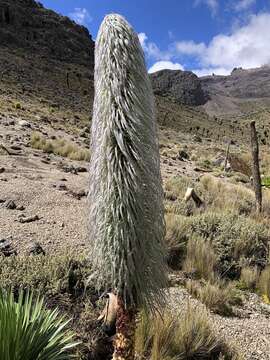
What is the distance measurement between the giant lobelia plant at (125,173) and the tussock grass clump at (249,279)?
10.8 ft

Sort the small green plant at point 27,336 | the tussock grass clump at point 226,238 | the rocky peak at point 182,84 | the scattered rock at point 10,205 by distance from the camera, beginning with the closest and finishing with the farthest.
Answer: the small green plant at point 27,336 → the tussock grass clump at point 226,238 → the scattered rock at point 10,205 → the rocky peak at point 182,84

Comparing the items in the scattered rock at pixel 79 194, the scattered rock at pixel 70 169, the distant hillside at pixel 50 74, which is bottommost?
the scattered rock at pixel 79 194

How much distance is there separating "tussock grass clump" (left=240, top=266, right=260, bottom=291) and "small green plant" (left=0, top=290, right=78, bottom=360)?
10.6 ft

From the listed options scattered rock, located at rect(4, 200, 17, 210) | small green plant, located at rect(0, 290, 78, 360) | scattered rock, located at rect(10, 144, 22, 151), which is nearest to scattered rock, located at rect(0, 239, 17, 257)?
scattered rock, located at rect(4, 200, 17, 210)

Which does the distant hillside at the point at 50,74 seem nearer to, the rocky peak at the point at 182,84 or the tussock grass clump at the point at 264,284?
the tussock grass clump at the point at 264,284

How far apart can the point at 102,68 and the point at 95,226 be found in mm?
922

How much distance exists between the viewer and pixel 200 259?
5.54 m

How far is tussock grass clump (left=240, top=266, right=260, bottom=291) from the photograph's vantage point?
5.53 meters

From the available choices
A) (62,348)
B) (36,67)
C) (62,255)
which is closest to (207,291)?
(62,255)

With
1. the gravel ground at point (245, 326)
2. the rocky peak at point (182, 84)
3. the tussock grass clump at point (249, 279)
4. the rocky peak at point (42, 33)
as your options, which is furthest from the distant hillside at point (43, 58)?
the rocky peak at point (182, 84)

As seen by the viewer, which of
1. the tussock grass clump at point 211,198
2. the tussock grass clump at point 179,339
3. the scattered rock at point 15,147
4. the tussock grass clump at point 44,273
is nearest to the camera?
the tussock grass clump at point 179,339

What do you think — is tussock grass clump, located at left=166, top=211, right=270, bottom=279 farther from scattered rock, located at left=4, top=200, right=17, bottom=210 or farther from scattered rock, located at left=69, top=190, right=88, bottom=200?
scattered rock, located at left=4, top=200, right=17, bottom=210

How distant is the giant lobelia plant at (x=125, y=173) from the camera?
7.88 feet

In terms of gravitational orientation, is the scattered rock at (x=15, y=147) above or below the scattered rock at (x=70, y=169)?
above
